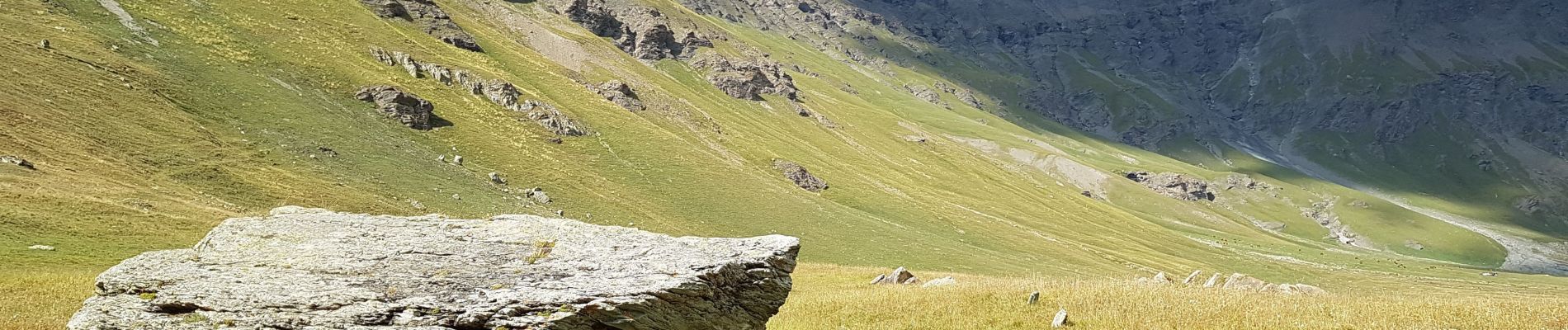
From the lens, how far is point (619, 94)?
123 meters

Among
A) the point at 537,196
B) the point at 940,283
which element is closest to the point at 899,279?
the point at 940,283

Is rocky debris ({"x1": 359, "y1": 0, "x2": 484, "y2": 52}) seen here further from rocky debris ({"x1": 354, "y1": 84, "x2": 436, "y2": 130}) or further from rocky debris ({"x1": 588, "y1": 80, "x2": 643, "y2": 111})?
rocky debris ({"x1": 354, "y1": 84, "x2": 436, "y2": 130})

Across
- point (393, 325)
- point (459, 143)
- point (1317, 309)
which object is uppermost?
point (1317, 309)

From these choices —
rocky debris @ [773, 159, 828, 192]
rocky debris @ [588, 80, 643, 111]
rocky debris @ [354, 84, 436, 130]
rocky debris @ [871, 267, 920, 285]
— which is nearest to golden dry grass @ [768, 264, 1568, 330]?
rocky debris @ [871, 267, 920, 285]

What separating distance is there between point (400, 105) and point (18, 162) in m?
42.0

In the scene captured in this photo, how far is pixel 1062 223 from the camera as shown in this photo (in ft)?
527

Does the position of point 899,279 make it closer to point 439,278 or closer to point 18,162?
point 439,278

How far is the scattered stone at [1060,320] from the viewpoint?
19750mm

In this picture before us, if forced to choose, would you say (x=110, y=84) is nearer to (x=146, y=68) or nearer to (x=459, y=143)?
(x=146, y=68)

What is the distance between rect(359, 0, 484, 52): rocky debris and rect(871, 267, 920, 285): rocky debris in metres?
100

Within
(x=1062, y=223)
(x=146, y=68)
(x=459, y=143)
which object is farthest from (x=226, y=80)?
(x=1062, y=223)

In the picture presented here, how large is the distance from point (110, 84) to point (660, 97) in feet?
254

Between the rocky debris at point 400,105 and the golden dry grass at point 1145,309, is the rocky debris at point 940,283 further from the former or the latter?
the rocky debris at point 400,105

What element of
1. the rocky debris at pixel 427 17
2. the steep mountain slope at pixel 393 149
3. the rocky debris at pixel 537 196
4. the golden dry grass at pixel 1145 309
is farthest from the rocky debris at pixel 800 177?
the golden dry grass at pixel 1145 309
